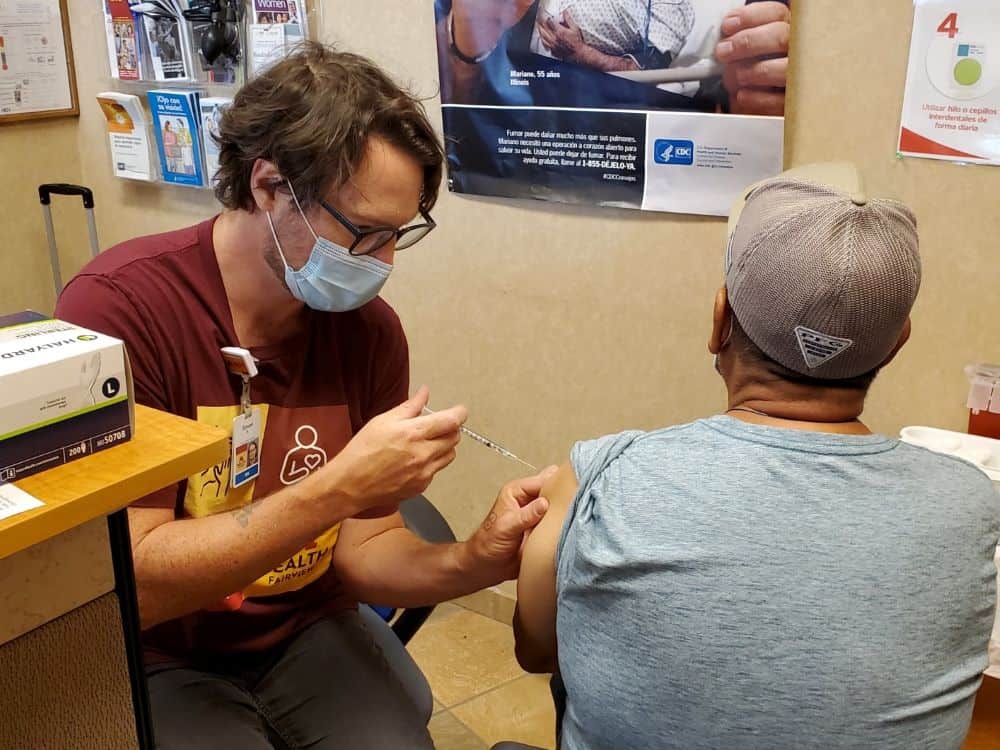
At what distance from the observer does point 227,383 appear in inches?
52.8

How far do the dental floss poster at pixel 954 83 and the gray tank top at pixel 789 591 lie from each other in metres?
0.87

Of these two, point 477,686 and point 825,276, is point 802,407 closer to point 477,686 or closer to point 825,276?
point 825,276

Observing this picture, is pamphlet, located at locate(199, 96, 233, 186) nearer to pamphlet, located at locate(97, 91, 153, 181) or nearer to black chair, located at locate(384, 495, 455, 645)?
pamphlet, located at locate(97, 91, 153, 181)

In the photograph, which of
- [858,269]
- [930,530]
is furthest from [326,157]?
[930,530]

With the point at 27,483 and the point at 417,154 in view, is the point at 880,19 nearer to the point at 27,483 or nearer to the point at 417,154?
the point at 417,154

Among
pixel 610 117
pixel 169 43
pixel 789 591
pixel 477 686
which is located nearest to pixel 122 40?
pixel 169 43

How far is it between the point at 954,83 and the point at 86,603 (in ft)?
4.86

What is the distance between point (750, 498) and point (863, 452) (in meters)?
0.12

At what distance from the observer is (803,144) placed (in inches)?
68.9

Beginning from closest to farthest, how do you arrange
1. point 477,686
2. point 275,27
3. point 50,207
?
point 477,686 → point 275,27 → point 50,207

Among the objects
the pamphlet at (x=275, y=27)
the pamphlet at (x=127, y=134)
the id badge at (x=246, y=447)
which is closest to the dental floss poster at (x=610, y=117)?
the pamphlet at (x=275, y=27)

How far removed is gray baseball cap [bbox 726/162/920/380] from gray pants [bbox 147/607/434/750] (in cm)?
80

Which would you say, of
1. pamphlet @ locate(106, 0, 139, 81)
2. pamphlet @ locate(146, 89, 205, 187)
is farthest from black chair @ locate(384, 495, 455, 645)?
pamphlet @ locate(106, 0, 139, 81)

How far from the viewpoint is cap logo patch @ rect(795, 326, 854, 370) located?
90 centimetres
